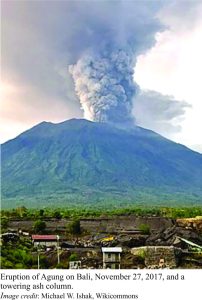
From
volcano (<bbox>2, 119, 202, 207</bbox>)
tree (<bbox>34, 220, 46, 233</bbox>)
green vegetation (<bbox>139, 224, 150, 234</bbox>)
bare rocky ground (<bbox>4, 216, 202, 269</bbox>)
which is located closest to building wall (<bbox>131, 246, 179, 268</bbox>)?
bare rocky ground (<bbox>4, 216, 202, 269</bbox>)

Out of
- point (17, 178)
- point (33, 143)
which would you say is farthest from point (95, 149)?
point (17, 178)

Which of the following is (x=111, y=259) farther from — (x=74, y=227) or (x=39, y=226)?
(x=74, y=227)

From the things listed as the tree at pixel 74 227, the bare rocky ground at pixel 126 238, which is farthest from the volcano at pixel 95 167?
the tree at pixel 74 227

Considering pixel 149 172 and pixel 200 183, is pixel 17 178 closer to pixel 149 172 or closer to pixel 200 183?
pixel 149 172

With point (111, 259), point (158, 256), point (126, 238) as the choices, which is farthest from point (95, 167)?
point (111, 259)

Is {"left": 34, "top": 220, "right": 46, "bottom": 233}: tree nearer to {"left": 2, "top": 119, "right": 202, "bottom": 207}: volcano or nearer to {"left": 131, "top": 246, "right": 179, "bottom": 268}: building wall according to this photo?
{"left": 131, "top": 246, "right": 179, "bottom": 268}: building wall

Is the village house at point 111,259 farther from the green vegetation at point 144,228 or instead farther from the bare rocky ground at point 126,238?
the green vegetation at point 144,228
